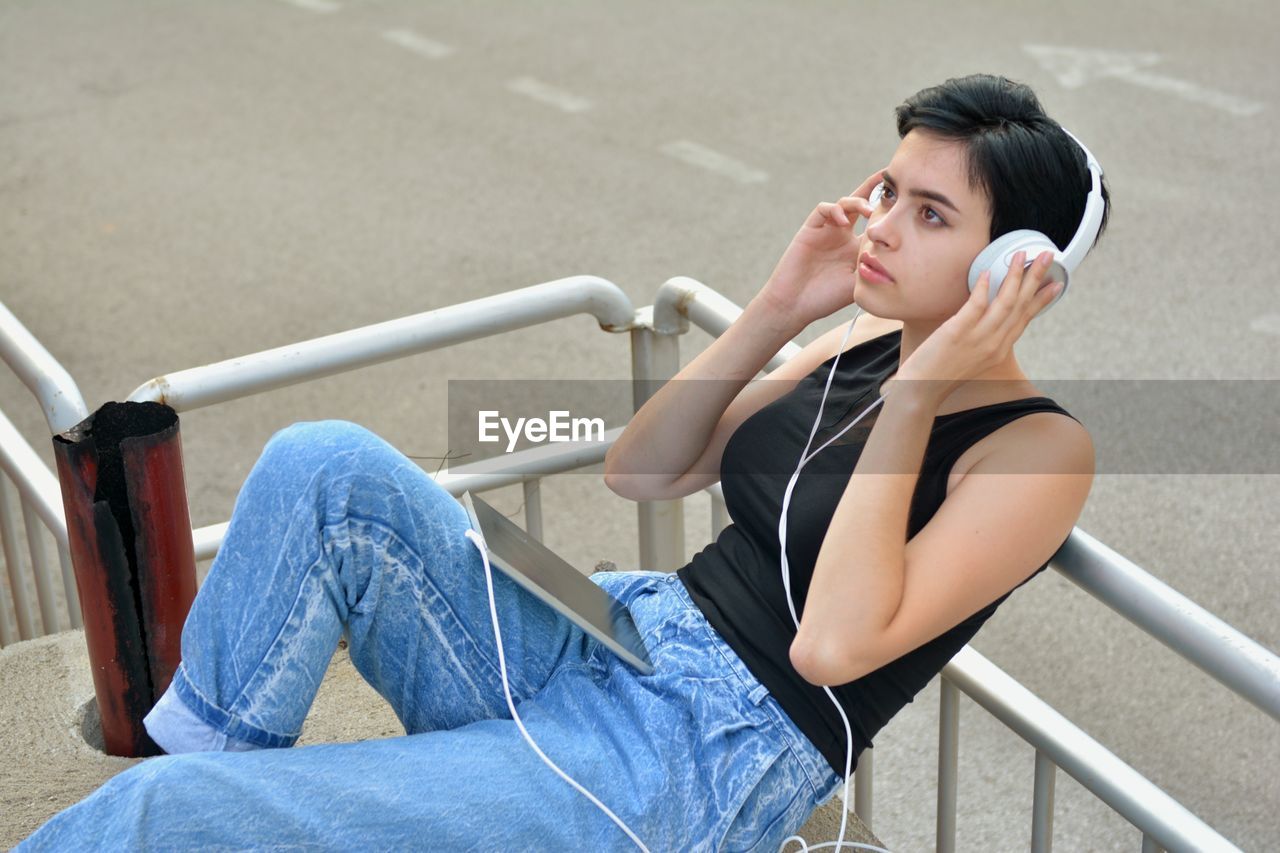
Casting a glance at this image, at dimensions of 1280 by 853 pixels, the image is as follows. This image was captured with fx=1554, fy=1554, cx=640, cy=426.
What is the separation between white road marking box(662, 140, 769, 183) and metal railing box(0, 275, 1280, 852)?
12.4 feet

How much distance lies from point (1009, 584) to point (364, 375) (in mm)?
3570

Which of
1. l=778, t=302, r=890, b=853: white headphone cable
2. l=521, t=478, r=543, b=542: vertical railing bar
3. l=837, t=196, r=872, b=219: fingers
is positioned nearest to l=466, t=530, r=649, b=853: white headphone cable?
l=778, t=302, r=890, b=853: white headphone cable

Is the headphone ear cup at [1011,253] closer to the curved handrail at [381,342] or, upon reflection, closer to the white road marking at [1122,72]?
the curved handrail at [381,342]

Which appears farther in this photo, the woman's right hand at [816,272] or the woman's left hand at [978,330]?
the woman's right hand at [816,272]

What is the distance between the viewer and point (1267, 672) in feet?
5.37

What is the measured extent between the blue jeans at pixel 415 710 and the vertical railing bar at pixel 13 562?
3.51 feet

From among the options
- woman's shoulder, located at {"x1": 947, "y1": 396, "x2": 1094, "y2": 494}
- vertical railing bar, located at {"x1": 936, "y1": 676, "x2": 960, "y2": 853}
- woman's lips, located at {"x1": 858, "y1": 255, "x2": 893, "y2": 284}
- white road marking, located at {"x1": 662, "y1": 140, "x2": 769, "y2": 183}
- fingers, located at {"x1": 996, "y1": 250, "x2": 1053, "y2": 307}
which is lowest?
white road marking, located at {"x1": 662, "y1": 140, "x2": 769, "y2": 183}

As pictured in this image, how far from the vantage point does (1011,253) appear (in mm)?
1974

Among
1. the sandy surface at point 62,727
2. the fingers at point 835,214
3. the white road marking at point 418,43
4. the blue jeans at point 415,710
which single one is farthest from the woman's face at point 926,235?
the white road marking at point 418,43

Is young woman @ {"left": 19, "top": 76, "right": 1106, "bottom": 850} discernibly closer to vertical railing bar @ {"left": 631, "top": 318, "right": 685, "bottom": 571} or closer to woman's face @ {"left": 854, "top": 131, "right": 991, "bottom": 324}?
woman's face @ {"left": 854, "top": 131, "right": 991, "bottom": 324}

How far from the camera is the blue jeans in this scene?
Result: 1.80m

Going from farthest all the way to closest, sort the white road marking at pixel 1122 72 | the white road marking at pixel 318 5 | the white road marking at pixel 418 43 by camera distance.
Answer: the white road marking at pixel 318 5, the white road marking at pixel 418 43, the white road marking at pixel 1122 72

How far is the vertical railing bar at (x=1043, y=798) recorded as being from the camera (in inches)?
79.3

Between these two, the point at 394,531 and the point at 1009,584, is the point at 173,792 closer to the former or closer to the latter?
the point at 394,531
